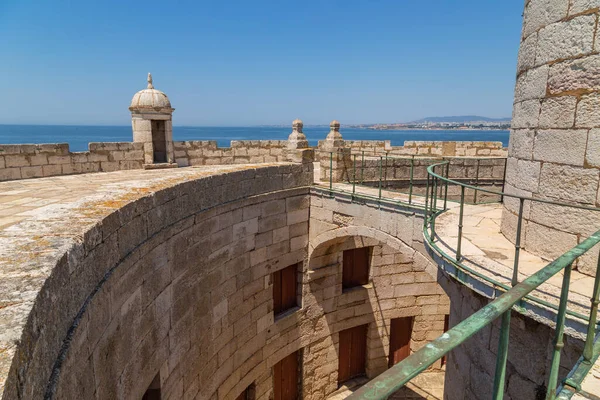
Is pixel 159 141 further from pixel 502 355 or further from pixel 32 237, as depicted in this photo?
pixel 502 355

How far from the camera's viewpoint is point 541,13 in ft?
13.4

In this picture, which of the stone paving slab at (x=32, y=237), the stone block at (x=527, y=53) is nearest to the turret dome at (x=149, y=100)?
the stone paving slab at (x=32, y=237)

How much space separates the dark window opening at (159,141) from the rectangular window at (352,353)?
7443 mm

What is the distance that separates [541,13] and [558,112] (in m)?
1.06

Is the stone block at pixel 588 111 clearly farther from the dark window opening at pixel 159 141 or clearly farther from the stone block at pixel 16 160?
the dark window opening at pixel 159 141

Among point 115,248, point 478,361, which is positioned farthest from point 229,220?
point 478,361

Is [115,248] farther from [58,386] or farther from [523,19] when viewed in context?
[523,19]

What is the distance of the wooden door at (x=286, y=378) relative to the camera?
10386 millimetres

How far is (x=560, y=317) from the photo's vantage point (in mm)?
2146

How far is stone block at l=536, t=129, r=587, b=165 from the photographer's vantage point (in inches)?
147

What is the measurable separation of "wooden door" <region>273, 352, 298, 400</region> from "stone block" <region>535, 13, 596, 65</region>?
8943 mm

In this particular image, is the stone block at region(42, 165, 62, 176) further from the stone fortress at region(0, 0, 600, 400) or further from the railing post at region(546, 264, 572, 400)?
the railing post at region(546, 264, 572, 400)

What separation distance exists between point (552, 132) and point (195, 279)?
5383 millimetres

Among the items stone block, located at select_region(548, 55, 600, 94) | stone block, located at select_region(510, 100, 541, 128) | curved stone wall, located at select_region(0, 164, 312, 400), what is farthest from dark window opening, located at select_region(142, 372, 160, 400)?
stone block, located at select_region(548, 55, 600, 94)
